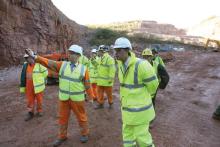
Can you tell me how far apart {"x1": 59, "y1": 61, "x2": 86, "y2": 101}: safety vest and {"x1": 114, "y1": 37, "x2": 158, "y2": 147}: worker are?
5.63 ft

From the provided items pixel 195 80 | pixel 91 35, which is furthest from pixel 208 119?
pixel 91 35

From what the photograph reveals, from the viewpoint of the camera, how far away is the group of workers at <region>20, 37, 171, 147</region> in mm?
4477

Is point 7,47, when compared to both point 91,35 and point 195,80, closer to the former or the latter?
point 195,80

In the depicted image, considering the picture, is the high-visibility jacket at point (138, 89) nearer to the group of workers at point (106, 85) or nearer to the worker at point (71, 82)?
the group of workers at point (106, 85)

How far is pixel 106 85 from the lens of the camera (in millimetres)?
8953

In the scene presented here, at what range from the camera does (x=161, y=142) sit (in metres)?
6.61

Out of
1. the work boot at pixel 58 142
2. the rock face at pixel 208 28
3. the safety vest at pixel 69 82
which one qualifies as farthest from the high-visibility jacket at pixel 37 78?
the rock face at pixel 208 28

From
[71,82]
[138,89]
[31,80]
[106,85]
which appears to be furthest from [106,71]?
[138,89]

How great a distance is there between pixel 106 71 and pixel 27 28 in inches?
539

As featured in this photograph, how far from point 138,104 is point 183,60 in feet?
60.6

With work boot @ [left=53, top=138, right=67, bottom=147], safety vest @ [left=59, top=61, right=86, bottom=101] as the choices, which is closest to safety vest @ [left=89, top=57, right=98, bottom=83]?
work boot @ [left=53, top=138, right=67, bottom=147]

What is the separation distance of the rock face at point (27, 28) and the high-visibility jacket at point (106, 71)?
12.2 m

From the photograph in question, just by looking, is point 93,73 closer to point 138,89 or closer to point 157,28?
point 138,89

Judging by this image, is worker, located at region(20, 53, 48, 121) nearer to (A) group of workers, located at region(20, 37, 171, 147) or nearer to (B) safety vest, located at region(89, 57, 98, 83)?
(A) group of workers, located at region(20, 37, 171, 147)
